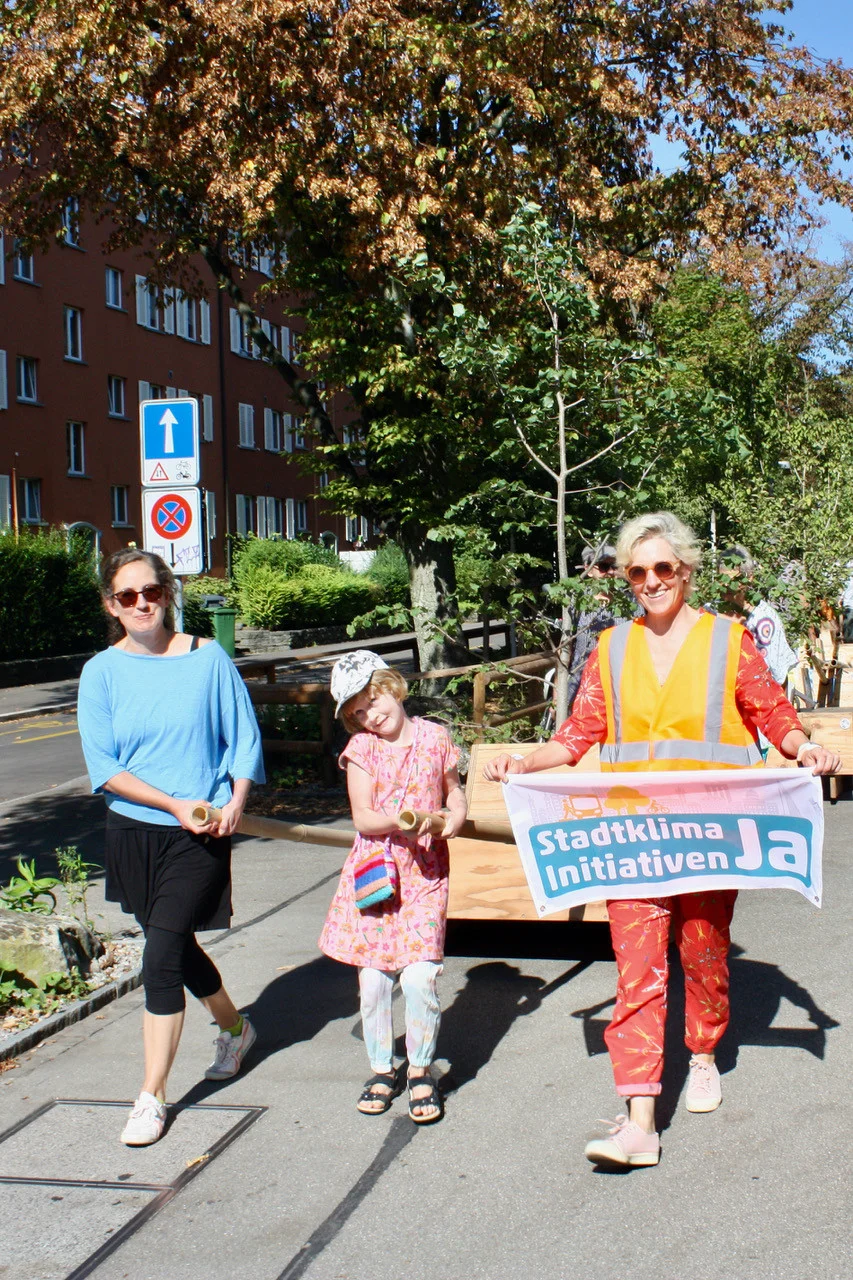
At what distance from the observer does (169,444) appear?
34.7 ft

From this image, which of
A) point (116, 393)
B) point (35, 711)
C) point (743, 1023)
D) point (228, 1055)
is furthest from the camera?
point (116, 393)

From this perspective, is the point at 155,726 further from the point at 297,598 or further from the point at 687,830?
the point at 297,598

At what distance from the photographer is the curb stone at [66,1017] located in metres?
5.27

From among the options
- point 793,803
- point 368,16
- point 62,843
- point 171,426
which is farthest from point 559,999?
point 368,16

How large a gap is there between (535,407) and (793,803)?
5299 millimetres

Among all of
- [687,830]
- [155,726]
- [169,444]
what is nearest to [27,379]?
[169,444]

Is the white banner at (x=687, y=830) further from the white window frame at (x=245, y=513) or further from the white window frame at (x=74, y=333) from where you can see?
the white window frame at (x=245, y=513)

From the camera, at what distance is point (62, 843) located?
10055 mm

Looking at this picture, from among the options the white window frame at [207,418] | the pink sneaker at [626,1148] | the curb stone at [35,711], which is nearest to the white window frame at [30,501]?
the white window frame at [207,418]

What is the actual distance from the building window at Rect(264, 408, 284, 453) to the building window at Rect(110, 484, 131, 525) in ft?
34.4

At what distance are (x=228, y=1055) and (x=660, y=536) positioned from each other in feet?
7.58

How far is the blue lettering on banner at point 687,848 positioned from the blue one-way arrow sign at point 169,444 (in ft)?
22.0

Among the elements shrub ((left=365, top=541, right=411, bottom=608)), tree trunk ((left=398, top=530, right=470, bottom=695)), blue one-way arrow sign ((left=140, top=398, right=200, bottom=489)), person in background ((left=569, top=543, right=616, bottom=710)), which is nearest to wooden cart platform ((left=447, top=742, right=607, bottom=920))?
person in background ((left=569, top=543, right=616, bottom=710))

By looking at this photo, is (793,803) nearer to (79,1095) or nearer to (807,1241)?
(807,1241)
